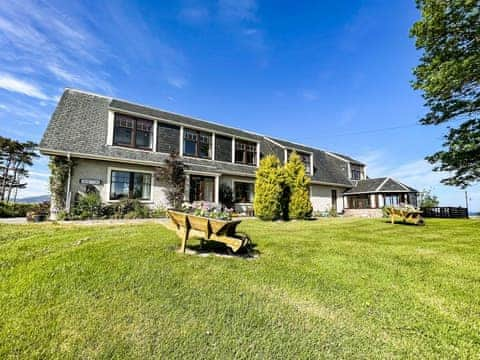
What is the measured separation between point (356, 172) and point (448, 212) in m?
8.36

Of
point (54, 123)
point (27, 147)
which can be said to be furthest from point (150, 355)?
point (27, 147)

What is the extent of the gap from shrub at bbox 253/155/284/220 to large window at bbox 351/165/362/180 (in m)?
15.1

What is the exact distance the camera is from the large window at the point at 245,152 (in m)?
16.9

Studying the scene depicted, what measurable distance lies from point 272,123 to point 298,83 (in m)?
7.63

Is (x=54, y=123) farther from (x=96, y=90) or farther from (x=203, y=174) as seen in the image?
(x=203, y=174)

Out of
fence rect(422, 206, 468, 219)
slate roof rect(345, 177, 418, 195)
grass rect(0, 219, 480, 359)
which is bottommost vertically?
grass rect(0, 219, 480, 359)

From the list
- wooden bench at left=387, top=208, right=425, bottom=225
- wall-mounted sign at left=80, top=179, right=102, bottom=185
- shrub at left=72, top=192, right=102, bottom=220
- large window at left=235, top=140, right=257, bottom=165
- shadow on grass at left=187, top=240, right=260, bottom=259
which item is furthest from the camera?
large window at left=235, top=140, right=257, bottom=165

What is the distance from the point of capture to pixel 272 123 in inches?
980

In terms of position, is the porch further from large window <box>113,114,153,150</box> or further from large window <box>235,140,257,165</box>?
large window <box>113,114,153,150</box>

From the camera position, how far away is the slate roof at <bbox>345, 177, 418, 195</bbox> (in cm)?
1997

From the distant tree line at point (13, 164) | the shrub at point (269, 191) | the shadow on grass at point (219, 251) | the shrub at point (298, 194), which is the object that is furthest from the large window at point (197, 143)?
the distant tree line at point (13, 164)

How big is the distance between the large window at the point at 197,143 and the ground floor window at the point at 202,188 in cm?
169

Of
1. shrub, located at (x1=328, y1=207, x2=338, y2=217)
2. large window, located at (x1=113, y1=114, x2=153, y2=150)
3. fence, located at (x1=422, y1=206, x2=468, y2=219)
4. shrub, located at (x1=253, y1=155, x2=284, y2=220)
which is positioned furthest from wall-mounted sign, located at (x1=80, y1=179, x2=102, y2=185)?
fence, located at (x1=422, y1=206, x2=468, y2=219)

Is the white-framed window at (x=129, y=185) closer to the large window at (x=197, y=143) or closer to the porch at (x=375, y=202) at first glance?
the large window at (x=197, y=143)
